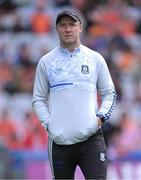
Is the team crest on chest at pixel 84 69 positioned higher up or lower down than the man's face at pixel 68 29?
lower down

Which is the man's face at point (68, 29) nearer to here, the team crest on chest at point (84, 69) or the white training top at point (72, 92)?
the white training top at point (72, 92)

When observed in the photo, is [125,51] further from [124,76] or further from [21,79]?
[21,79]

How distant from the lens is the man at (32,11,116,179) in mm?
6344

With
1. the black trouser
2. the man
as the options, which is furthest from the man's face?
the black trouser

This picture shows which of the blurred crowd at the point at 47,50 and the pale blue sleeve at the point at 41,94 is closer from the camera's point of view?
the pale blue sleeve at the point at 41,94

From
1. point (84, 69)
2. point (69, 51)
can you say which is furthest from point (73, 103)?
point (69, 51)

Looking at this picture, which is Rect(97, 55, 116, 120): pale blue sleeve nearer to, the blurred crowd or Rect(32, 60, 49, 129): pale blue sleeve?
Rect(32, 60, 49, 129): pale blue sleeve

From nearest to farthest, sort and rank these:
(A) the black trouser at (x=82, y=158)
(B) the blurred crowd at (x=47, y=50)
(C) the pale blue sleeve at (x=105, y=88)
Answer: (A) the black trouser at (x=82, y=158) → (C) the pale blue sleeve at (x=105, y=88) → (B) the blurred crowd at (x=47, y=50)

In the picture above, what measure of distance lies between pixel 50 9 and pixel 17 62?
1.95m

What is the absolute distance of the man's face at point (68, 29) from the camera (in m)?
6.40

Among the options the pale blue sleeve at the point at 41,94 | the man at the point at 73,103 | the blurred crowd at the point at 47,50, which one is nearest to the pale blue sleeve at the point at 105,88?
the man at the point at 73,103

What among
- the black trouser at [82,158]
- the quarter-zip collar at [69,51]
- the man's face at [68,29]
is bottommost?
the black trouser at [82,158]

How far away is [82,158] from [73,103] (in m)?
0.46

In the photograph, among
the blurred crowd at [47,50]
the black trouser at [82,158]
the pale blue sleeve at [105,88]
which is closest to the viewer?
the black trouser at [82,158]
